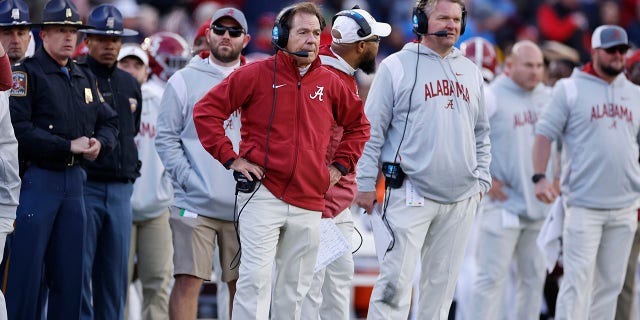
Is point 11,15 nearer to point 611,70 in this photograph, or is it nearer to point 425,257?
point 425,257

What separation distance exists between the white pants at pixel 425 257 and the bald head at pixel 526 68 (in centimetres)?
257

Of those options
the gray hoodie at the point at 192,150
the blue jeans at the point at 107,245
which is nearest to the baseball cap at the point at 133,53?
the blue jeans at the point at 107,245

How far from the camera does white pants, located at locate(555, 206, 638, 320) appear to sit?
939cm

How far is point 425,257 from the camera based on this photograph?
320 inches

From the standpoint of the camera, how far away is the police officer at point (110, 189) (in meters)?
8.56

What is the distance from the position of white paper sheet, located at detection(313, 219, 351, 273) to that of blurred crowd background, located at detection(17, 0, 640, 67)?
30.4 ft

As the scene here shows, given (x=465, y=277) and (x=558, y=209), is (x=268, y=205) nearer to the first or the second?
(x=558, y=209)

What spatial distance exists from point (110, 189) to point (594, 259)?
11.8ft

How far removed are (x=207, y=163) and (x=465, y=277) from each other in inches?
150

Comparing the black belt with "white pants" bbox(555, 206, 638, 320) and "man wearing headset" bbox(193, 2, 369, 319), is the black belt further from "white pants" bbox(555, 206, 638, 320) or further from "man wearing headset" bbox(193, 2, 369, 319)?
"white pants" bbox(555, 206, 638, 320)

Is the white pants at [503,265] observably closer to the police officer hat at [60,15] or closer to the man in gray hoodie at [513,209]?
the man in gray hoodie at [513,209]

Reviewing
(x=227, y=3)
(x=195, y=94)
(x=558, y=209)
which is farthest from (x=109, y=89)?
(x=227, y=3)

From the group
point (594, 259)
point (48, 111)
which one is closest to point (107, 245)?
point (48, 111)

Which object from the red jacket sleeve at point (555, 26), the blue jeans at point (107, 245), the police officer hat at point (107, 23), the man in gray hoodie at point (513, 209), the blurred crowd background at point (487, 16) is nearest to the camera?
the blue jeans at point (107, 245)
